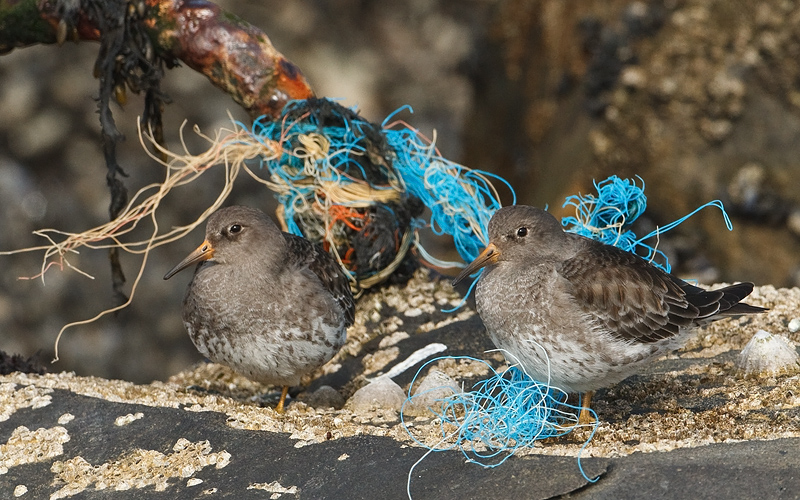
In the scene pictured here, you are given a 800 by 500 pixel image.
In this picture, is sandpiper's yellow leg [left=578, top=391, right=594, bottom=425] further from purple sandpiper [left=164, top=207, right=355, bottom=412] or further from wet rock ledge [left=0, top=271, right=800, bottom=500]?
purple sandpiper [left=164, top=207, right=355, bottom=412]

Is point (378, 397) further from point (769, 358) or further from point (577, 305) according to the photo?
point (769, 358)

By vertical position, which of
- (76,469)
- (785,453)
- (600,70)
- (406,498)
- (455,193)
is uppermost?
(600,70)

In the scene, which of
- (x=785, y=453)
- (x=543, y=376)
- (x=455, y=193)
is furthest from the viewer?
(x=455, y=193)

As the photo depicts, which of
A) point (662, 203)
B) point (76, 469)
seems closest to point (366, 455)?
point (76, 469)

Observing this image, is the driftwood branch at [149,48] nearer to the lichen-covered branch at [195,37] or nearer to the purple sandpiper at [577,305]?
the lichen-covered branch at [195,37]

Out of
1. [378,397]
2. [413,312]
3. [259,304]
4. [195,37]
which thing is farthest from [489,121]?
[378,397]

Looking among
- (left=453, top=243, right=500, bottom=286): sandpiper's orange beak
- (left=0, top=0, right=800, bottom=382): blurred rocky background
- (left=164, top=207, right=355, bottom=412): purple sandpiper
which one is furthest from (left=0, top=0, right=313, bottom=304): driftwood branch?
(left=453, top=243, right=500, bottom=286): sandpiper's orange beak

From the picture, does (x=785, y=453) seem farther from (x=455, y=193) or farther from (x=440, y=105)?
(x=440, y=105)
